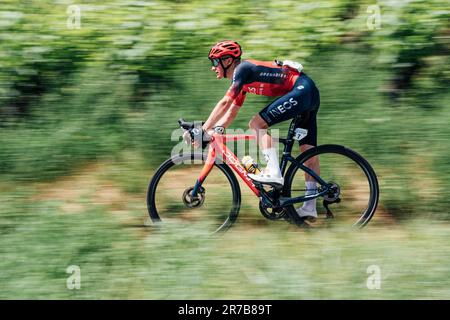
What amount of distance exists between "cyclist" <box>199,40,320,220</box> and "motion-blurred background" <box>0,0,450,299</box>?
797 mm

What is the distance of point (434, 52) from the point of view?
821 cm

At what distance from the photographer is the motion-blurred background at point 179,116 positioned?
21.2ft

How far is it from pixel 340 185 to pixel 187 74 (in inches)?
81.1

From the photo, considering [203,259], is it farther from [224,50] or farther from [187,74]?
[187,74]

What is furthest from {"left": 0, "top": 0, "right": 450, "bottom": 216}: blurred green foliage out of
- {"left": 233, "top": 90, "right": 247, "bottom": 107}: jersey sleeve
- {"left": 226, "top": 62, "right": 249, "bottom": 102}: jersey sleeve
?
{"left": 226, "top": 62, "right": 249, "bottom": 102}: jersey sleeve

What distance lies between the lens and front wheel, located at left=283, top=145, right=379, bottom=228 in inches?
274

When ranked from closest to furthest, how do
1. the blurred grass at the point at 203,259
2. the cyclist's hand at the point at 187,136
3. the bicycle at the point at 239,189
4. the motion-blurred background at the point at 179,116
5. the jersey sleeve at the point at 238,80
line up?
the blurred grass at the point at 203,259 < the motion-blurred background at the point at 179,116 < the jersey sleeve at the point at 238,80 < the cyclist's hand at the point at 187,136 < the bicycle at the point at 239,189

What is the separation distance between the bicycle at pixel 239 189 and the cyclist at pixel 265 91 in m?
0.13

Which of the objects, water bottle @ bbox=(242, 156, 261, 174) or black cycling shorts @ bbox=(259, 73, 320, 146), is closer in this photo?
black cycling shorts @ bbox=(259, 73, 320, 146)

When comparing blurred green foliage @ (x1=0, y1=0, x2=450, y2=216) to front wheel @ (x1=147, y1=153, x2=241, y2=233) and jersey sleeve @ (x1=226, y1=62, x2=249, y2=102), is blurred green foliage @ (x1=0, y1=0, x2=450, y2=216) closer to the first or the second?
front wheel @ (x1=147, y1=153, x2=241, y2=233)

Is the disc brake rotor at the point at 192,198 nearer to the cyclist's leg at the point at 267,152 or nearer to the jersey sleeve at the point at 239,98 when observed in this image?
the cyclist's leg at the point at 267,152

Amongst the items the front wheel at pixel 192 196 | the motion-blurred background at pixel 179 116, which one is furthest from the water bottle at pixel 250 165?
the motion-blurred background at pixel 179 116
